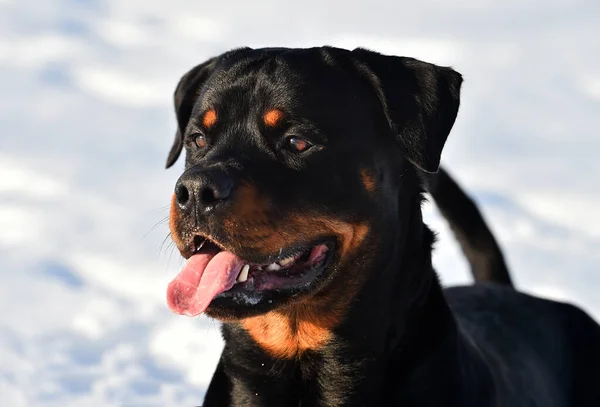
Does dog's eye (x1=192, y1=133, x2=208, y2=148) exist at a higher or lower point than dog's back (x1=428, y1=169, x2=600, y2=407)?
higher

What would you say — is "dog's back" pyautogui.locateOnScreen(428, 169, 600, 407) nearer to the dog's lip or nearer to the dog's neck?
the dog's neck

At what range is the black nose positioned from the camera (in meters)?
4.05

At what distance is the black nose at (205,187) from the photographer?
405cm

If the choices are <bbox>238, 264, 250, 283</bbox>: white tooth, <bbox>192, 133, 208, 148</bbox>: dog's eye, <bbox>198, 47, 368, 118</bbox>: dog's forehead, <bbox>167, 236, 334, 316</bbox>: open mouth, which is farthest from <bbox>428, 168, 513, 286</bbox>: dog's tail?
<bbox>238, 264, 250, 283</bbox>: white tooth

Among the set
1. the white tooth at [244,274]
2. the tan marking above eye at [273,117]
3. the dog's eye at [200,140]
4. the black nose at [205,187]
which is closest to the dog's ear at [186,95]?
the dog's eye at [200,140]

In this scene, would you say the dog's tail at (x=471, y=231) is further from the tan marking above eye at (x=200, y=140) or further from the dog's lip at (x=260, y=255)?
the dog's lip at (x=260, y=255)

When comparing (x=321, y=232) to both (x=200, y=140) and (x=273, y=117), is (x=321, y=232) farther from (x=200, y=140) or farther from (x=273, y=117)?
(x=200, y=140)

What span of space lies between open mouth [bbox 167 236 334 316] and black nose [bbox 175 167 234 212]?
0.63 ft

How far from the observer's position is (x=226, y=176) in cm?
409

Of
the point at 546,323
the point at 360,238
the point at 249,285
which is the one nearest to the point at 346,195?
the point at 360,238

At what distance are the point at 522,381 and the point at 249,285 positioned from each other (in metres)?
1.57

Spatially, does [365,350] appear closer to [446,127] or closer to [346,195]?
[346,195]

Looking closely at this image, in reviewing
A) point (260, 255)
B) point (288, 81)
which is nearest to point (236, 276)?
point (260, 255)

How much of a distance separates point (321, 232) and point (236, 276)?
0.35 m
